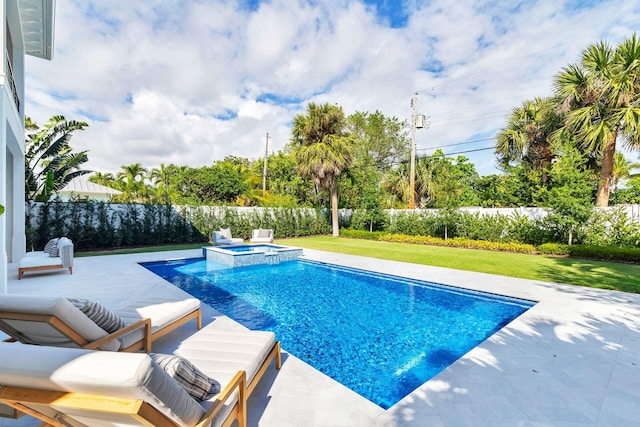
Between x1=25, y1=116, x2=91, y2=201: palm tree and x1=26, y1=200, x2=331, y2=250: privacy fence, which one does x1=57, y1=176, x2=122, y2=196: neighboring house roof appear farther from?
x1=26, y1=200, x2=331, y2=250: privacy fence

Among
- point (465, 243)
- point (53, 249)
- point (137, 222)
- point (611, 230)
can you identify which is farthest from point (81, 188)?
point (611, 230)

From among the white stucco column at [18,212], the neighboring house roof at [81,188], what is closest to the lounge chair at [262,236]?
the white stucco column at [18,212]

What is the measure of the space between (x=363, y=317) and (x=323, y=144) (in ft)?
49.8

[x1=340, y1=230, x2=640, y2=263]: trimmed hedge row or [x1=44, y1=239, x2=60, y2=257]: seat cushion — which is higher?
[x1=44, y1=239, x2=60, y2=257]: seat cushion

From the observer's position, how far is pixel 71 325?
8.11ft

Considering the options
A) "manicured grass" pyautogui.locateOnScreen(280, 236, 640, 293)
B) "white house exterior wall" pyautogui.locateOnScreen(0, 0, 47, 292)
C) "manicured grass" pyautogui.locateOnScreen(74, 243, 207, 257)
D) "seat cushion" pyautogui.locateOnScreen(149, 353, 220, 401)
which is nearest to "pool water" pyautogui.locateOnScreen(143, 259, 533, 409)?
"seat cushion" pyautogui.locateOnScreen(149, 353, 220, 401)

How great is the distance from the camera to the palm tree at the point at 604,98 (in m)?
11.6

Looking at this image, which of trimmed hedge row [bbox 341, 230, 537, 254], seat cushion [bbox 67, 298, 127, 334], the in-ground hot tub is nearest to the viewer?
seat cushion [bbox 67, 298, 127, 334]

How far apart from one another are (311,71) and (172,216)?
11.8 meters

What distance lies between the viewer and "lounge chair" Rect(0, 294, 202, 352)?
231 cm

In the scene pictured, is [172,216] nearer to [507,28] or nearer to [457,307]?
[457,307]

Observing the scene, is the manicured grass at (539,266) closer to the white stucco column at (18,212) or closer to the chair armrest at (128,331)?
the chair armrest at (128,331)

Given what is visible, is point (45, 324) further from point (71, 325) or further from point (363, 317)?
point (363, 317)

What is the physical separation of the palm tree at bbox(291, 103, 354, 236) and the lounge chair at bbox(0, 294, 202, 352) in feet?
54.7
